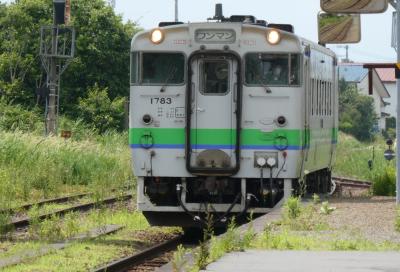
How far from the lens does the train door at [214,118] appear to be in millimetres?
15500

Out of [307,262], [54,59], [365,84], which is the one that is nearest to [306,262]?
[307,262]

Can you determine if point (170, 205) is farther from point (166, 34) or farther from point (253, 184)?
point (166, 34)

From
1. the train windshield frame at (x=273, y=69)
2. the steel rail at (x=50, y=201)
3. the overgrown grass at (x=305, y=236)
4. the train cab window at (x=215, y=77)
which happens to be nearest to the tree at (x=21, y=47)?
the steel rail at (x=50, y=201)

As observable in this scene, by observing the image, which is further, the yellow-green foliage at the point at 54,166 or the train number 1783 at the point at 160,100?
the yellow-green foliage at the point at 54,166

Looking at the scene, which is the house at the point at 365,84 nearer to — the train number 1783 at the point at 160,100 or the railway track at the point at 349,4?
the railway track at the point at 349,4

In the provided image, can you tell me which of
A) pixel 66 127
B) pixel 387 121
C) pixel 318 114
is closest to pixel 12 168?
pixel 318 114

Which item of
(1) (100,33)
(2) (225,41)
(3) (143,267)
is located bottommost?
(3) (143,267)

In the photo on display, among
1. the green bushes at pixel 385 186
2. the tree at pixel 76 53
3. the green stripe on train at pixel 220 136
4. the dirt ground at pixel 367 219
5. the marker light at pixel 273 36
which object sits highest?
the tree at pixel 76 53

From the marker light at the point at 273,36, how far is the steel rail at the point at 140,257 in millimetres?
3105

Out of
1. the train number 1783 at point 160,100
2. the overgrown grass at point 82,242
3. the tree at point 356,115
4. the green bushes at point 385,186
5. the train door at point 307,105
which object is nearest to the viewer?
the overgrown grass at point 82,242

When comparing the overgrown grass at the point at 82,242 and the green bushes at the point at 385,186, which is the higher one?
the green bushes at the point at 385,186

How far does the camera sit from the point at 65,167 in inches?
1080

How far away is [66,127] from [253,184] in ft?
90.0

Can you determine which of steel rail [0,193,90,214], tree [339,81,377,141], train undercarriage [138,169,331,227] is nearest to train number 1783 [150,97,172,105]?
train undercarriage [138,169,331,227]
